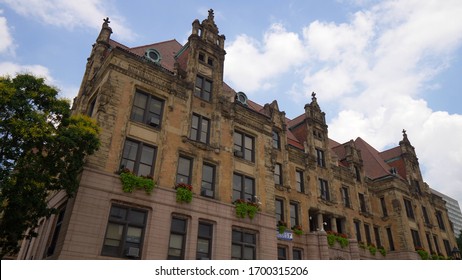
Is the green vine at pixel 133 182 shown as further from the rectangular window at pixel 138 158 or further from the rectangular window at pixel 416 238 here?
the rectangular window at pixel 416 238

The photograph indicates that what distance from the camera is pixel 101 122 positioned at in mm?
19234

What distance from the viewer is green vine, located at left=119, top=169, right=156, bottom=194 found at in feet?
60.4

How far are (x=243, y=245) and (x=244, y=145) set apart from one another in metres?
7.47

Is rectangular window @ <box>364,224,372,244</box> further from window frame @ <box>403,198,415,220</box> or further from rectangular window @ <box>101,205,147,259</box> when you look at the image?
rectangular window @ <box>101,205,147,259</box>

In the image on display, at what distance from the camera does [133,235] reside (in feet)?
59.2

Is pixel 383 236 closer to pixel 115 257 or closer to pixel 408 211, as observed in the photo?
pixel 408 211

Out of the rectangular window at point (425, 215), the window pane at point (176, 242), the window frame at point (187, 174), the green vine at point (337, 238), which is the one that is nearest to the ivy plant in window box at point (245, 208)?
the window frame at point (187, 174)

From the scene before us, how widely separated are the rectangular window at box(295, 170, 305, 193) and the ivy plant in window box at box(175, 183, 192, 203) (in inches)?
540

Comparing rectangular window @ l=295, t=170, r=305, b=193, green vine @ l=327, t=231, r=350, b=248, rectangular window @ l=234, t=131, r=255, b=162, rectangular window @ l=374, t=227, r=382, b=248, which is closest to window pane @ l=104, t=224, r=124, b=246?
rectangular window @ l=234, t=131, r=255, b=162

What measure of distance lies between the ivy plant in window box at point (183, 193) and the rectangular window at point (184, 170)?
75cm

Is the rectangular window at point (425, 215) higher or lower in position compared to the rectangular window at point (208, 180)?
higher

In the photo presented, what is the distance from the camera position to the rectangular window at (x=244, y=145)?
2569cm

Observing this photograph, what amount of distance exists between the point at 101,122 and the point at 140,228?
242 inches
